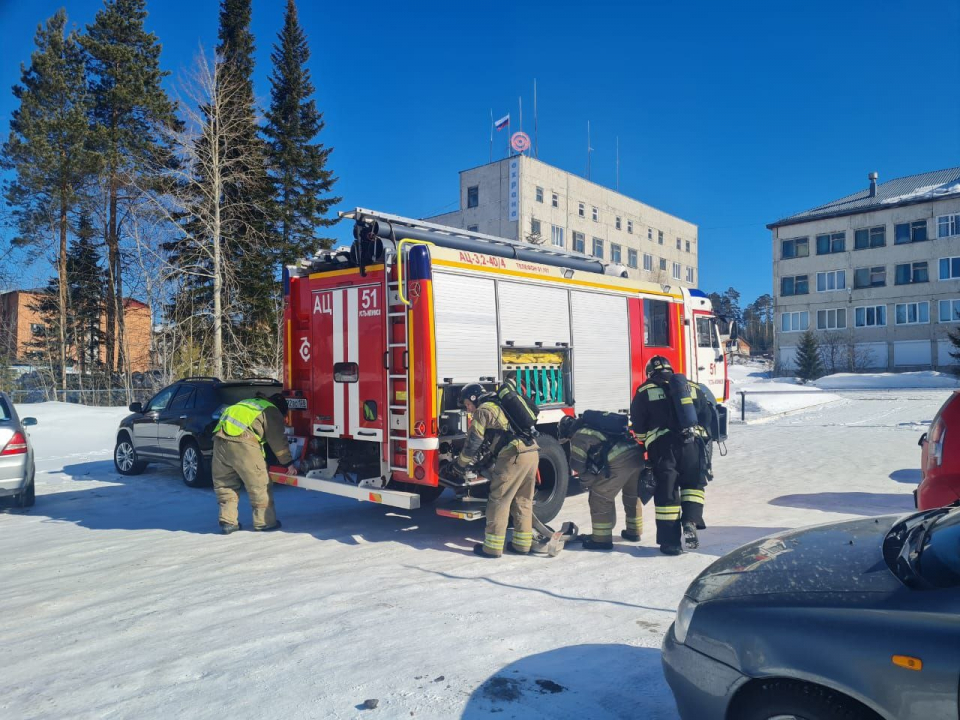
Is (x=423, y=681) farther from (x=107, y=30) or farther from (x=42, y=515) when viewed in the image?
(x=107, y=30)

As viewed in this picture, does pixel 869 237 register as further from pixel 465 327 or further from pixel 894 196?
pixel 465 327

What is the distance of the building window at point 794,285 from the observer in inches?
2047

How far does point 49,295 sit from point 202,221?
38.3ft

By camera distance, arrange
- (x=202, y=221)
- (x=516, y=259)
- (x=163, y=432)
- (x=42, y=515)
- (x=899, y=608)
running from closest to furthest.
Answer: (x=899, y=608)
(x=516, y=259)
(x=42, y=515)
(x=163, y=432)
(x=202, y=221)

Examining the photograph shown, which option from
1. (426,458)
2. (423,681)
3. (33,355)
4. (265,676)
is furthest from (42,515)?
(33,355)

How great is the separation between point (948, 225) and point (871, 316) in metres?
7.45

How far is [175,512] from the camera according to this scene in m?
9.01

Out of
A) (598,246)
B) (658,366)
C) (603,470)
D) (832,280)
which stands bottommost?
(603,470)

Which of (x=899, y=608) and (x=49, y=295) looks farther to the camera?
(x=49, y=295)

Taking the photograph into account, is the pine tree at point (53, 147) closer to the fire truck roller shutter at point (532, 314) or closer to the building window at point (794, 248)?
the fire truck roller shutter at point (532, 314)

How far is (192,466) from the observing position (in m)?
10.6

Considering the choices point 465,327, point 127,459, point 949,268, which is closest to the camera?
point 465,327

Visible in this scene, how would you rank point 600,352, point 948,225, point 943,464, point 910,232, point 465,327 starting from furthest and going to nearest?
point 910,232, point 948,225, point 600,352, point 465,327, point 943,464

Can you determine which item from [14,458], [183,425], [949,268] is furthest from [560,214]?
[14,458]
